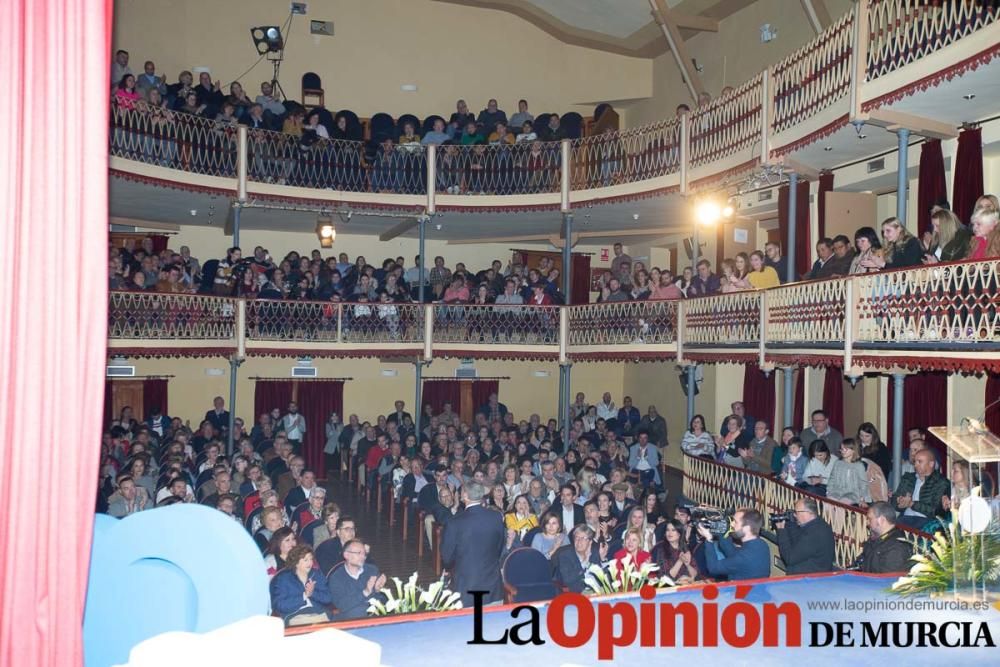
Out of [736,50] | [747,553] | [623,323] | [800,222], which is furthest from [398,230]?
[747,553]

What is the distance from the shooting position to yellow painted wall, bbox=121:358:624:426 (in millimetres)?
19172

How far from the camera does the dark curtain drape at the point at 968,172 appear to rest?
10836 millimetres

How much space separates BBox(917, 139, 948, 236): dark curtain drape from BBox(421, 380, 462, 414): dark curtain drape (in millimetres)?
11638

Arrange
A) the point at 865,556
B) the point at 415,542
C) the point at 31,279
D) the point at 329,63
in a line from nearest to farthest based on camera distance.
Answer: the point at 31,279, the point at 865,556, the point at 415,542, the point at 329,63

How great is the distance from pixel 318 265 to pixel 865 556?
507 inches

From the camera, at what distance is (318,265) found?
17203 millimetres

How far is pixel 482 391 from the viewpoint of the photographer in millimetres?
21156

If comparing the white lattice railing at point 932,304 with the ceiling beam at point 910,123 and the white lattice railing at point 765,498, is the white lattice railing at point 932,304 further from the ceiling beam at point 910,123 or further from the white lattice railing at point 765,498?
the ceiling beam at point 910,123

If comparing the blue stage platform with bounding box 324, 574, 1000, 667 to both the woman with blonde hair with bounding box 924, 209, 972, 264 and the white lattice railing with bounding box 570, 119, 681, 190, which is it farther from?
the white lattice railing with bounding box 570, 119, 681, 190

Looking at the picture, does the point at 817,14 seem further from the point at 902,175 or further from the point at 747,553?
the point at 747,553

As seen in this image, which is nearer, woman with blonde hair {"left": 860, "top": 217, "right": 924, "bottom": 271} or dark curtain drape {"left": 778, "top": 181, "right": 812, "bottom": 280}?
woman with blonde hair {"left": 860, "top": 217, "right": 924, "bottom": 271}

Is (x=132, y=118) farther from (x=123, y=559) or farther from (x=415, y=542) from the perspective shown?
(x=123, y=559)

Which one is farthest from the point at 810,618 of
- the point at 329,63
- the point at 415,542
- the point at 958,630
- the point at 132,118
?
the point at 329,63

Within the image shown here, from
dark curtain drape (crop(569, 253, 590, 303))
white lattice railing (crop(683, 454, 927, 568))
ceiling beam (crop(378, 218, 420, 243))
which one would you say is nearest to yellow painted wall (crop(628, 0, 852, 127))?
dark curtain drape (crop(569, 253, 590, 303))
